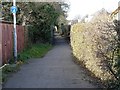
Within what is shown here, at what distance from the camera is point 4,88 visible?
8.79m

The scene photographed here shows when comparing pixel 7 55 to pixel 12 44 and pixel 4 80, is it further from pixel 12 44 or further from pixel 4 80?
pixel 4 80

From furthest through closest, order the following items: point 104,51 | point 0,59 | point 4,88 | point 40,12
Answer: point 40,12
point 0,59
point 4,88
point 104,51

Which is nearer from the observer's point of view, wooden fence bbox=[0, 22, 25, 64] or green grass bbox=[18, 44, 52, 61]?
wooden fence bbox=[0, 22, 25, 64]

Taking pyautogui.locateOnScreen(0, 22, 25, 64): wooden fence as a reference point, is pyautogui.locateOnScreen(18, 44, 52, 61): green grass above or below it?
below

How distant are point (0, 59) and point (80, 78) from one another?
404 centimetres

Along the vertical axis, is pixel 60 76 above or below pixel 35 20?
below

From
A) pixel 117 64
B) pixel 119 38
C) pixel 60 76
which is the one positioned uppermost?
pixel 119 38

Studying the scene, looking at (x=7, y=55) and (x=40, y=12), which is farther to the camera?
(x=40, y=12)

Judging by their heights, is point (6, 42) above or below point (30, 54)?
above

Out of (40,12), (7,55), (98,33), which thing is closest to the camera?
(98,33)

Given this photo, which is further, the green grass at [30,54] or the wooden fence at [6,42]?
the green grass at [30,54]

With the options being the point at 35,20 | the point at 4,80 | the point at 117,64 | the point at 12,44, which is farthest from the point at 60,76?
the point at 35,20

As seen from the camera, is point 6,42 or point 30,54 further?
point 30,54

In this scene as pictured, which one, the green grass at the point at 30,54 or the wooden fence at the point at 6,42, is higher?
the wooden fence at the point at 6,42
